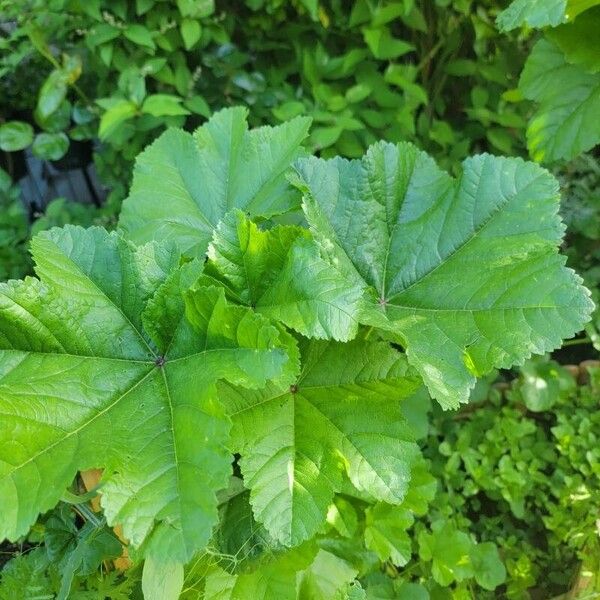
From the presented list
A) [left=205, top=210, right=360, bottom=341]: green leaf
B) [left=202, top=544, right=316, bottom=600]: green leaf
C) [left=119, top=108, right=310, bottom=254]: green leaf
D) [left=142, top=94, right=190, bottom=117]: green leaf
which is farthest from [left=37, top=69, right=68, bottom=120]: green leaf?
[left=202, top=544, right=316, bottom=600]: green leaf

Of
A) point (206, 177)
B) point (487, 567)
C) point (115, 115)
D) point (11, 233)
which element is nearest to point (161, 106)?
point (115, 115)

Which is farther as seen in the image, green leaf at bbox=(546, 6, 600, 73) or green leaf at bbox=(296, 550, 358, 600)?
green leaf at bbox=(546, 6, 600, 73)

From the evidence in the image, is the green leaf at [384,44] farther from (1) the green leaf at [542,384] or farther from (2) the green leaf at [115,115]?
(1) the green leaf at [542,384]

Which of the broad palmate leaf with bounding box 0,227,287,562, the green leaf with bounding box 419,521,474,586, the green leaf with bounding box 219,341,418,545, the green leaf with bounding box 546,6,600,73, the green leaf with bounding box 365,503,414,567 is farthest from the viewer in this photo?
the green leaf with bounding box 419,521,474,586

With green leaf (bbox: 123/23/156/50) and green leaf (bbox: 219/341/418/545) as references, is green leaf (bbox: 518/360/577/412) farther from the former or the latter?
green leaf (bbox: 123/23/156/50)

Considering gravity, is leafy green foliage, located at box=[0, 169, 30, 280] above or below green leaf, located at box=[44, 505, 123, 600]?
below

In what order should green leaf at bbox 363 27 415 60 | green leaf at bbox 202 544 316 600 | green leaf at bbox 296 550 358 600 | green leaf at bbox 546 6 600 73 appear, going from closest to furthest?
green leaf at bbox 202 544 316 600 → green leaf at bbox 296 550 358 600 → green leaf at bbox 546 6 600 73 → green leaf at bbox 363 27 415 60

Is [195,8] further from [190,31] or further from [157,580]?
[157,580]
